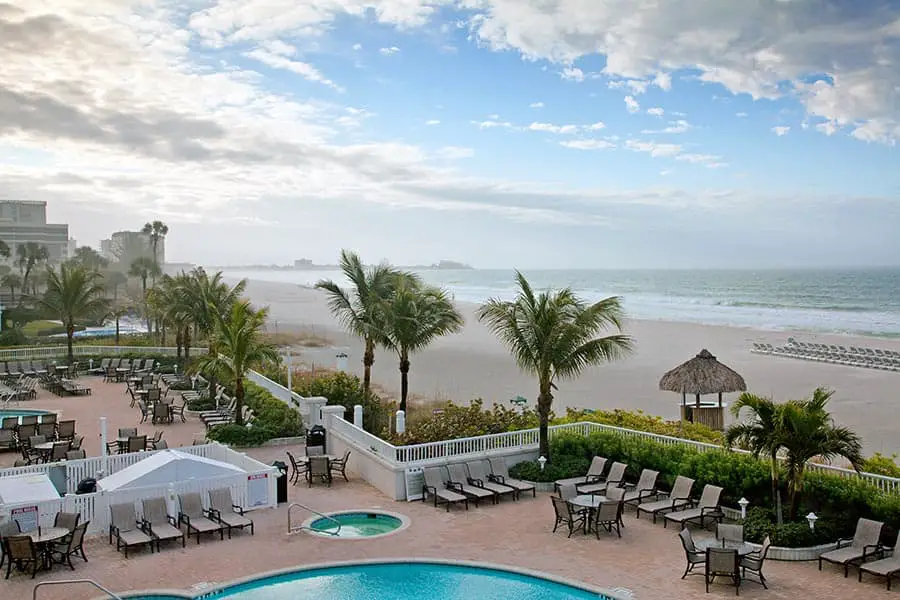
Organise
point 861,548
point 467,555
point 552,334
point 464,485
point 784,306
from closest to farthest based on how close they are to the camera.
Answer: point 861,548, point 467,555, point 464,485, point 552,334, point 784,306

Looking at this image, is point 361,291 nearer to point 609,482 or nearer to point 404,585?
point 609,482

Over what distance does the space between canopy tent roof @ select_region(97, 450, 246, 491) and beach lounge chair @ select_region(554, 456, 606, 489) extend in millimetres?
6721

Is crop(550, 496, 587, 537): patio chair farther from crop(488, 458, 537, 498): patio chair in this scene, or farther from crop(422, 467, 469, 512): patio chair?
crop(422, 467, 469, 512): patio chair

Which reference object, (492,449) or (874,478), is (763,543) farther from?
(492,449)

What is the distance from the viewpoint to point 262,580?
11273 mm

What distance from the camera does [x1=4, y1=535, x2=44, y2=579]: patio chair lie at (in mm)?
11203

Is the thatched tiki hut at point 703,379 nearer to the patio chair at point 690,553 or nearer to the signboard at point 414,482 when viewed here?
the signboard at point 414,482

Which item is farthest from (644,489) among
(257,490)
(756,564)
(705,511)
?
(257,490)

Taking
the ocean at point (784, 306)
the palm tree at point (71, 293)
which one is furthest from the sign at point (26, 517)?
the ocean at point (784, 306)

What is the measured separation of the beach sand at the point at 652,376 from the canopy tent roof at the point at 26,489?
657 inches

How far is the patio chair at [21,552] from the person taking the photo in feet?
36.8

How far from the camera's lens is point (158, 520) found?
13.2 m

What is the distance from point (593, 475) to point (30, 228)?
156736 millimetres

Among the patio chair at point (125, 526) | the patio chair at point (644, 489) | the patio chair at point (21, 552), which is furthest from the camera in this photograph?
the patio chair at point (644, 489)
